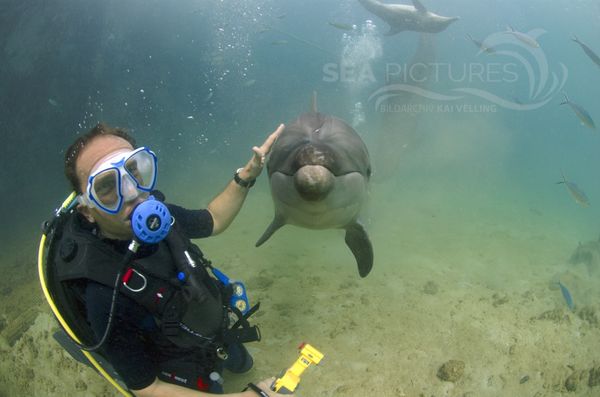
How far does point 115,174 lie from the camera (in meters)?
2.09

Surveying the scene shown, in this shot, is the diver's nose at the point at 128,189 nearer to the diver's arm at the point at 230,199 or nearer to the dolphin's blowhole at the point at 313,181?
the dolphin's blowhole at the point at 313,181

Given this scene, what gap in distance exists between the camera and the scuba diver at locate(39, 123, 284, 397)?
2039 millimetres

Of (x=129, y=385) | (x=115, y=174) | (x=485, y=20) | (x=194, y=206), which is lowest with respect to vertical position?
(x=485, y=20)

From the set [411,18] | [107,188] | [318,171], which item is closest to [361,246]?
[318,171]

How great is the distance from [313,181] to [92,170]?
1373 mm

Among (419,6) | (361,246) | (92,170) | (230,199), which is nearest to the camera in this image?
(92,170)

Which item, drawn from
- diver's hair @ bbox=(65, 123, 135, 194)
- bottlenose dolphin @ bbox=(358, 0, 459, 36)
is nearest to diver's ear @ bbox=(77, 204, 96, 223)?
diver's hair @ bbox=(65, 123, 135, 194)

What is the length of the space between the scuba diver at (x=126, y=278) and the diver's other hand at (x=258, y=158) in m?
1.06

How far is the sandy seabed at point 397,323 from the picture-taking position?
4098 millimetres

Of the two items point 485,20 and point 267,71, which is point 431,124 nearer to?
point 485,20

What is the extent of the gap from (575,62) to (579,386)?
118434 mm

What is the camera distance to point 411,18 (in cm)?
1149

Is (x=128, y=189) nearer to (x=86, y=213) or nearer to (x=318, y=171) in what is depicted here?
(x=86, y=213)

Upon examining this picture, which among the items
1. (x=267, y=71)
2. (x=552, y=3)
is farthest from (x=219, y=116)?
(x=552, y=3)
